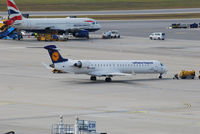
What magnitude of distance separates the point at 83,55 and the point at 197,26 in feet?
244

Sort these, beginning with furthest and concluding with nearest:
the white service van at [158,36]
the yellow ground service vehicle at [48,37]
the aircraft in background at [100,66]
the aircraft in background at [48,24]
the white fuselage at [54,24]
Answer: the white service van at [158,36], the yellow ground service vehicle at [48,37], the white fuselage at [54,24], the aircraft in background at [48,24], the aircraft in background at [100,66]

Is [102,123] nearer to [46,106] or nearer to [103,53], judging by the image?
[46,106]

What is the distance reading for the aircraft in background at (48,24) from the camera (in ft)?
429

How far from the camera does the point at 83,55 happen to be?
334 feet

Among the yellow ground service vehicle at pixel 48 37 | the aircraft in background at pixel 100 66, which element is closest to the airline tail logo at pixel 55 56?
the aircraft in background at pixel 100 66

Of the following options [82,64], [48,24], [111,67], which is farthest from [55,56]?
[48,24]

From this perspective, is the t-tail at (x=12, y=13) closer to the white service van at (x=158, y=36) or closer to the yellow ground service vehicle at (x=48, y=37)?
the yellow ground service vehicle at (x=48, y=37)

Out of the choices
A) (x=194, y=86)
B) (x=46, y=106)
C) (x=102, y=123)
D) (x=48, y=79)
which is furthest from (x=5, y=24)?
(x=102, y=123)

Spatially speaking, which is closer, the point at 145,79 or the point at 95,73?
the point at 95,73

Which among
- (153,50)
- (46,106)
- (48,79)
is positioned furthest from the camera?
(153,50)

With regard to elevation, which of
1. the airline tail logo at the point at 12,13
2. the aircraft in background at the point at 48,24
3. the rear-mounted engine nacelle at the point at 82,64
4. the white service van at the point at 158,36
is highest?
the airline tail logo at the point at 12,13

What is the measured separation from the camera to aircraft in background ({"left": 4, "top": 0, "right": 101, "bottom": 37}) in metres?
131

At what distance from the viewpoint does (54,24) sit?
136 meters

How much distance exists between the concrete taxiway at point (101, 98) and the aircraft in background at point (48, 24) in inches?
1129
